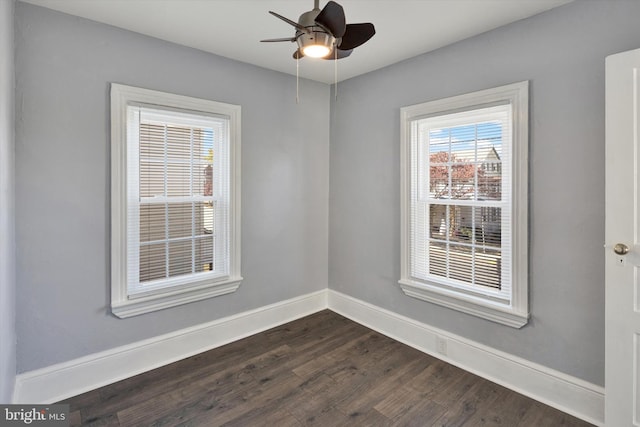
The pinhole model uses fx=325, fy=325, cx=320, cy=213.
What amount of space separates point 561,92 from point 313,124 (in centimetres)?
236

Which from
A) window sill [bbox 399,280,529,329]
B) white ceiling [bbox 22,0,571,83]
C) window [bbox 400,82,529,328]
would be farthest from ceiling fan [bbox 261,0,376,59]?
window sill [bbox 399,280,529,329]

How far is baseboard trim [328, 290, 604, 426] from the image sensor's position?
2137 millimetres

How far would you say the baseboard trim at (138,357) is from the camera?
2258mm

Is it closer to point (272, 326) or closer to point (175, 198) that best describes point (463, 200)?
point (272, 326)

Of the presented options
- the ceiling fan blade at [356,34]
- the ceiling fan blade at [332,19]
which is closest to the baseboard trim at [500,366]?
the ceiling fan blade at [356,34]

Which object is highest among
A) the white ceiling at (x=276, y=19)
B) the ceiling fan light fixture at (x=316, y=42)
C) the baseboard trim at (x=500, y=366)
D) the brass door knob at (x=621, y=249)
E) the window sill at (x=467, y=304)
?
the white ceiling at (x=276, y=19)

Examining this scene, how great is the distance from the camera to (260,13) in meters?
2.32

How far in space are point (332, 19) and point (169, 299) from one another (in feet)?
8.18

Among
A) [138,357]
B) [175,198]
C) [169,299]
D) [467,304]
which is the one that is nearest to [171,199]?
[175,198]

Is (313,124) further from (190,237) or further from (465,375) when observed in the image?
(465,375)

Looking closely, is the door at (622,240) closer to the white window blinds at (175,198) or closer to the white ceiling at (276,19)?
the white ceiling at (276,19)

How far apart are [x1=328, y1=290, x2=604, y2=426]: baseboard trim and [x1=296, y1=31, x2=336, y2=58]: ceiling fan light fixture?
2.51 meters

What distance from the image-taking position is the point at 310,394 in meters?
2.40

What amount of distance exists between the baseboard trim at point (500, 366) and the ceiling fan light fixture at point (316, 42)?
2509 millimetres
